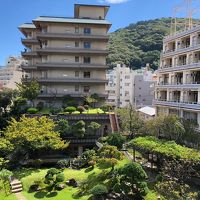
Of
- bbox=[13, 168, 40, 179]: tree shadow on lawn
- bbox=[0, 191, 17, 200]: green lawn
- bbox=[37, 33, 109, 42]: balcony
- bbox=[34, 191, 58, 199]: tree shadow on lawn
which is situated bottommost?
bbox=[0, 191, 17, 200]: green lawn

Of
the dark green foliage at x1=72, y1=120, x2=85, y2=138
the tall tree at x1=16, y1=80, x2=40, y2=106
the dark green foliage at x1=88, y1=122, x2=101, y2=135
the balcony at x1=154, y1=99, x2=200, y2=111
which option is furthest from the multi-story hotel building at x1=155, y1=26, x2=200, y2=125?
the tall tree at x1=16, y1=80, x2=40, y2=106

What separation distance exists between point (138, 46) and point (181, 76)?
8017 centimetres

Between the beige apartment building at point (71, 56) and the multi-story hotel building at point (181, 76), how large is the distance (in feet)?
38.0

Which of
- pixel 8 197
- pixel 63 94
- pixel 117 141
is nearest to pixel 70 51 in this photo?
pixel 63 94

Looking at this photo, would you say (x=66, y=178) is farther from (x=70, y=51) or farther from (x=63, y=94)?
(x=70, y=51)

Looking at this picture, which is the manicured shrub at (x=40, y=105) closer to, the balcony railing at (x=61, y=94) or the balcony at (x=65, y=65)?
the balcony railing at (x=61, y=94)

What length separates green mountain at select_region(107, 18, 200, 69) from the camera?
384 ft

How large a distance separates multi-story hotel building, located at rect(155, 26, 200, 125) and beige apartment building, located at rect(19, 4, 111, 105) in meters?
11.6

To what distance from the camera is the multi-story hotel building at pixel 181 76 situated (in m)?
42.6

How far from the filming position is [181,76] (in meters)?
48.4

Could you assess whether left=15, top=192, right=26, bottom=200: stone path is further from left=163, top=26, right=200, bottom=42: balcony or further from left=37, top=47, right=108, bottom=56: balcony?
left=37, top=47, right=108, bottom=56: balcony

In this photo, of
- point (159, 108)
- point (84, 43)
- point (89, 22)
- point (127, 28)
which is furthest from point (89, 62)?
point (127, 28)

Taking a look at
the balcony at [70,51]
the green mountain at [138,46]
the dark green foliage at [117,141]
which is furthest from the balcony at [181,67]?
the green mountain at [138,46]

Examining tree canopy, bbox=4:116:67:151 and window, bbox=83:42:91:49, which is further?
window, bbox=83:42:91:49
